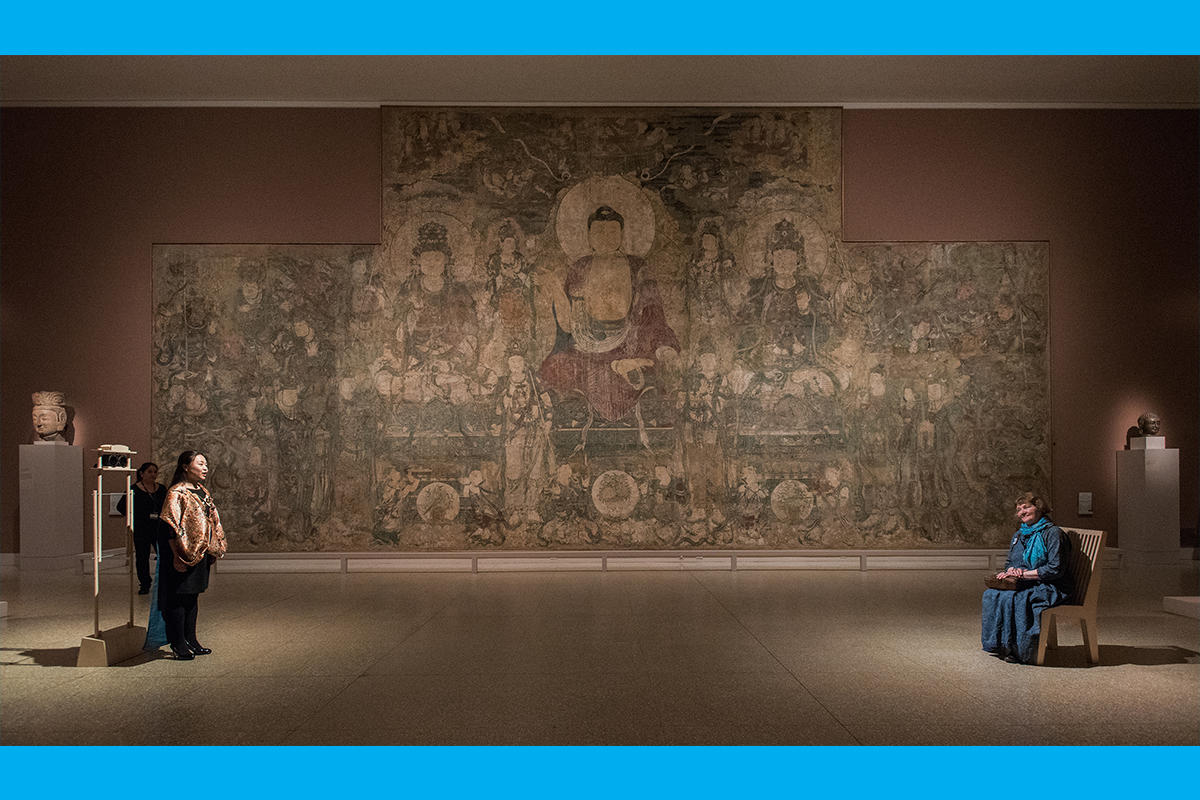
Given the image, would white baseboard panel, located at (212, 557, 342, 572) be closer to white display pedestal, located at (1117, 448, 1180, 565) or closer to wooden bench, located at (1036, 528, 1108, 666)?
wooden bench, located at (1036, 528, 1108, 666)

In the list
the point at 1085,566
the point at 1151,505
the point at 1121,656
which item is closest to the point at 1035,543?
the point at 1085,566

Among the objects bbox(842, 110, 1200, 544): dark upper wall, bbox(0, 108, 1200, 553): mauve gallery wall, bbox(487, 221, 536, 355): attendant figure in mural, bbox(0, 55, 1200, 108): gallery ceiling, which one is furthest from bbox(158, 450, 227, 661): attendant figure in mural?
bbox(842, 110, 1200, 544): dark upper wall

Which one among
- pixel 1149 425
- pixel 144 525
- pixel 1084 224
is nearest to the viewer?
pixel 144 525

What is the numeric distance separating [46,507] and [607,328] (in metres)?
8.96

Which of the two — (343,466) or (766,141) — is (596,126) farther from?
(343,466)

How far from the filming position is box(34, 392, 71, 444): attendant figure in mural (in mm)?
14547

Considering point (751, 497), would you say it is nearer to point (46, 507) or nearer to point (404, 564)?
point (404, 564)

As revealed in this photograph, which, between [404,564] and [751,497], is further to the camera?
[751,497]

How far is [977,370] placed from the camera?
15.2m

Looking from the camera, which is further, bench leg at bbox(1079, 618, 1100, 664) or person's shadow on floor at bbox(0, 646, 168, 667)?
person's shadow on floor at bbox(0, 646, 168, 667)

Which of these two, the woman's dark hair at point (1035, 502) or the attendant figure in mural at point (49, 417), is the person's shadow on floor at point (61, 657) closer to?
the attendant figure in mural at point (49, 417)

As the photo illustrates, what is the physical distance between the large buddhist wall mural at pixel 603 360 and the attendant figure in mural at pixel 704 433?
1.4 inches

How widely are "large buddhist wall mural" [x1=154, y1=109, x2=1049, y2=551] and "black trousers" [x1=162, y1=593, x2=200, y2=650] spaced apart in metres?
6.67

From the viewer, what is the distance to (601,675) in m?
7.45
